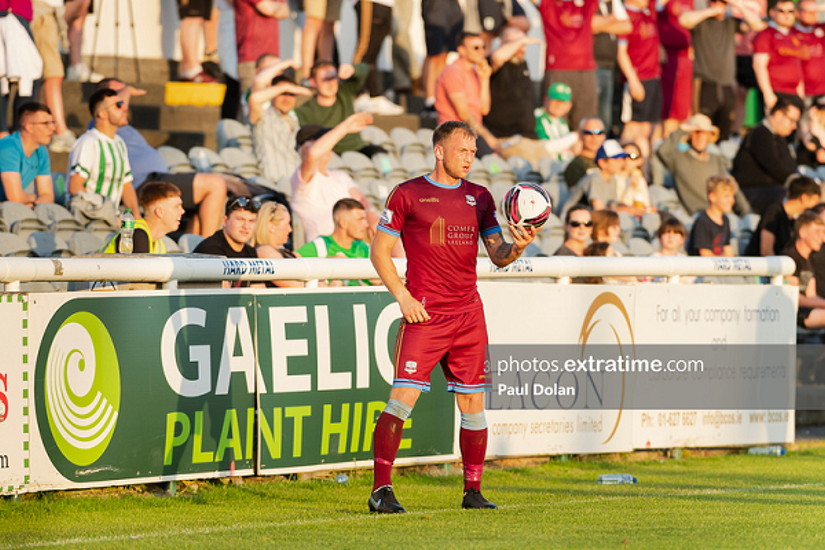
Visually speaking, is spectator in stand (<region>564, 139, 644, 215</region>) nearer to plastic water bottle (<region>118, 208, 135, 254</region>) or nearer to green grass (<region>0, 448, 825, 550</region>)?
green grass (<region>0, 448, 825, 550</region>)

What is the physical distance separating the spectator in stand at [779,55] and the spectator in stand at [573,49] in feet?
10.7

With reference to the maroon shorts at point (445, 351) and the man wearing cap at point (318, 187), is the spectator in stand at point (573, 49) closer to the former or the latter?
the man wearing cap at point (318, 187)

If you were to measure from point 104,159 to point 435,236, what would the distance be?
4910mm

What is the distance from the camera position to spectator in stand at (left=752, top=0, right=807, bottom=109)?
18.0 meters

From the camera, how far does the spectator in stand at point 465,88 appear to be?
14539mm

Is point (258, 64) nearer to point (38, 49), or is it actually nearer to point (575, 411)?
point (38, 49)

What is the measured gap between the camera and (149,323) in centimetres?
711

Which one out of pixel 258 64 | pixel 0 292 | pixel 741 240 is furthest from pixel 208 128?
pixel 0 292

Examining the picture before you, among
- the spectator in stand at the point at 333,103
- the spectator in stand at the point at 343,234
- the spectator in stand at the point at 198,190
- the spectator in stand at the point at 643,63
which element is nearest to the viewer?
the spectator in stand at the point at 343,234

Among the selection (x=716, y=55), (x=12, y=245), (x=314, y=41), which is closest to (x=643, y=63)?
(x=716, y=55)

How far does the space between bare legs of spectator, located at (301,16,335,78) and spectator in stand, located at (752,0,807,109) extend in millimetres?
6542

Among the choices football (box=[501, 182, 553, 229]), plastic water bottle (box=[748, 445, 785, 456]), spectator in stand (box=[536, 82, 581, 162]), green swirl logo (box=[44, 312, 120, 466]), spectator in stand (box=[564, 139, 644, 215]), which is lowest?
plastic water bottle (box=[748, 445, 785, 456])

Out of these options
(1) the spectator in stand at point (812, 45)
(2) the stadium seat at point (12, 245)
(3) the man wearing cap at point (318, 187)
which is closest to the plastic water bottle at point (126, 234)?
(2) the stadium seat at point (12, 245)

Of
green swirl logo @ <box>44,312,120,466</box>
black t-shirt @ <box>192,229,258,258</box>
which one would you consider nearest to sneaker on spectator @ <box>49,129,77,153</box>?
black t-shirt @ <box>192,229,258,258</box>
